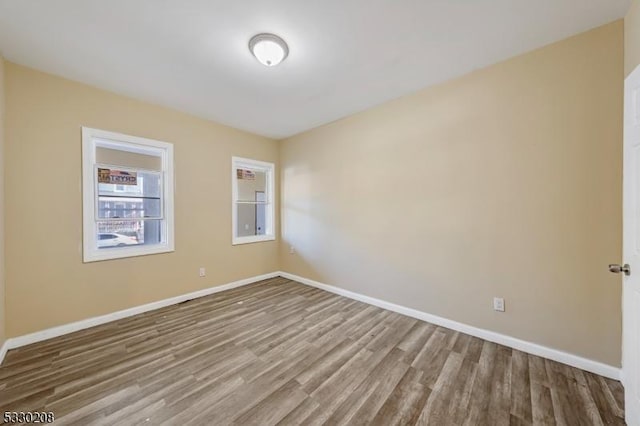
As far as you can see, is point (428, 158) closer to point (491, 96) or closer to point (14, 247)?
point (491, 96)

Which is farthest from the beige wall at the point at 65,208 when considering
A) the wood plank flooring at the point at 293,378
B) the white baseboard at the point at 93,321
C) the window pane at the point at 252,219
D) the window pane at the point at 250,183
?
the window pane at the point at 252,219

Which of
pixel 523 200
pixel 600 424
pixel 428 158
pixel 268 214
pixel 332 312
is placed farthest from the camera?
pixel 268 214

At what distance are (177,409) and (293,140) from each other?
12.6 ft

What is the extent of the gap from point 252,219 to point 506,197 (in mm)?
4141

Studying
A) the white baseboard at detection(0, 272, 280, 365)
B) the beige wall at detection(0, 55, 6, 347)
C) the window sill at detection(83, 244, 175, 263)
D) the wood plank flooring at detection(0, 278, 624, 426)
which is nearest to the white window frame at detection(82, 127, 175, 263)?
the window sill at detection(83, 244, 175, 263)

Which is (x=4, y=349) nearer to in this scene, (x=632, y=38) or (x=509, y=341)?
(x=509, y=341)

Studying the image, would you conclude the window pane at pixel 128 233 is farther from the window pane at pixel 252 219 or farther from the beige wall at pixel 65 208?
the window pane at pixel 252 219

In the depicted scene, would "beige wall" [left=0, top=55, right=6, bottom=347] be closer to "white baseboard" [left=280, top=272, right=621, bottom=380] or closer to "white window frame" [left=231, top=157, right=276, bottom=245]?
"white window frame" [left=231, top=157, right=276, bottom=245]

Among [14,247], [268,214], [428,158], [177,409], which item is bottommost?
[177,409]

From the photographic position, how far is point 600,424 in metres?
1.42

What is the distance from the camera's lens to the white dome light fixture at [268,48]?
6.26ft

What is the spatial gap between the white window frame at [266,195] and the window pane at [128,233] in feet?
3.44

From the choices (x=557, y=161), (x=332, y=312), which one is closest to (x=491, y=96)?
(x=557, y=161)

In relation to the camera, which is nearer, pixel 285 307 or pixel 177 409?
pixel 177 409
